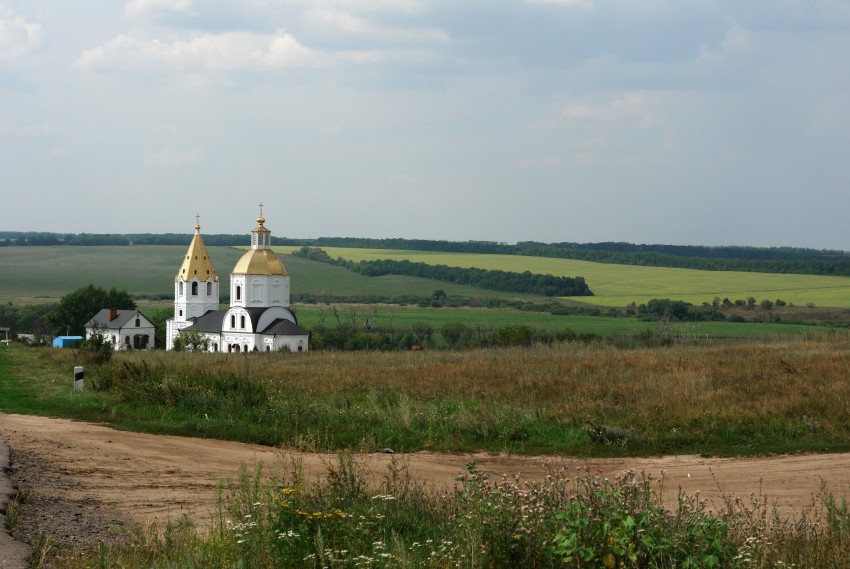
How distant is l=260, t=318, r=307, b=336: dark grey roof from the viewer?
235 ft

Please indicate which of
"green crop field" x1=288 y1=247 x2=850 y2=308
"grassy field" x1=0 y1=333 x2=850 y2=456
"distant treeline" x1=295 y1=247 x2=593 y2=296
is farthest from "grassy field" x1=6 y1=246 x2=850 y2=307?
"grassy field" x1=0 y1=333 x2=850 y2=456

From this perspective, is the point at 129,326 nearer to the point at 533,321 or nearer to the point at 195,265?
the point at 195,265

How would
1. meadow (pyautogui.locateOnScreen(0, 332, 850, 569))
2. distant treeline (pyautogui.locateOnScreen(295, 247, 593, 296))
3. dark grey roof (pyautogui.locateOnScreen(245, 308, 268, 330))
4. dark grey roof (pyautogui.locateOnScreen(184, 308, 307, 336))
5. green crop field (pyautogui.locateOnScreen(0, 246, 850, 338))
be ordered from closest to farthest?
meadow (pyautogui.locateOnScreen(0, 332, 850, 569)) < dark grey roof (pyautogui.locateOnScreen(184, 308, 307, 336)) < dark grey roof (pyautogui.locateOnScreen(245, 308, 268, 330)) < green crop field (pyautogui.locateOnScreen(0, 246, 850, 338)) < distant treeline (pyautogui.locateOnScreen(295, 247, 593, 296))

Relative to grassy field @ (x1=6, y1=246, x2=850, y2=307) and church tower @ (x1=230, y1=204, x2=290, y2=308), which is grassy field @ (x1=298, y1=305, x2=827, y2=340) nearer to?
grassy field @ (x1=6, y1=246, x2=850, y2=307)

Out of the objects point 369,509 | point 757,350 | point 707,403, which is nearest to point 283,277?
point 757,350

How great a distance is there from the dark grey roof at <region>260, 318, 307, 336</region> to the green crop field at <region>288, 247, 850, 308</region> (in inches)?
1617

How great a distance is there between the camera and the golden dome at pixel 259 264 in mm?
75000

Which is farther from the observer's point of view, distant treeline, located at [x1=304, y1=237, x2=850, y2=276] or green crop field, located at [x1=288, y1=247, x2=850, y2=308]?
distant treeline, located at [x1=304, y1=237, x2=850, y2=276]

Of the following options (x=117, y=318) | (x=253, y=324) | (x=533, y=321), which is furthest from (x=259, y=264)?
(x=533, y=321)

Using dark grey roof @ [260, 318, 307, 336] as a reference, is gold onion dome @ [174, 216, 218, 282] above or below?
above

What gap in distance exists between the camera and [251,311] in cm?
7375

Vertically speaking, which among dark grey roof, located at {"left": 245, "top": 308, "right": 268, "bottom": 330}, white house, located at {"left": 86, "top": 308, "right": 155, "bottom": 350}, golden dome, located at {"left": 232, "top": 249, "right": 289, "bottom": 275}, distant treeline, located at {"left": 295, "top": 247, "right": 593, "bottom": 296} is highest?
golden dome, located at {"left": 232, "top": 249, "right": 289, "bottom": 275}

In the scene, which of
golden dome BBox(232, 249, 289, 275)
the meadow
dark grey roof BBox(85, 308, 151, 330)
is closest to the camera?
the meadow

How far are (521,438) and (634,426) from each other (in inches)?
68.8
